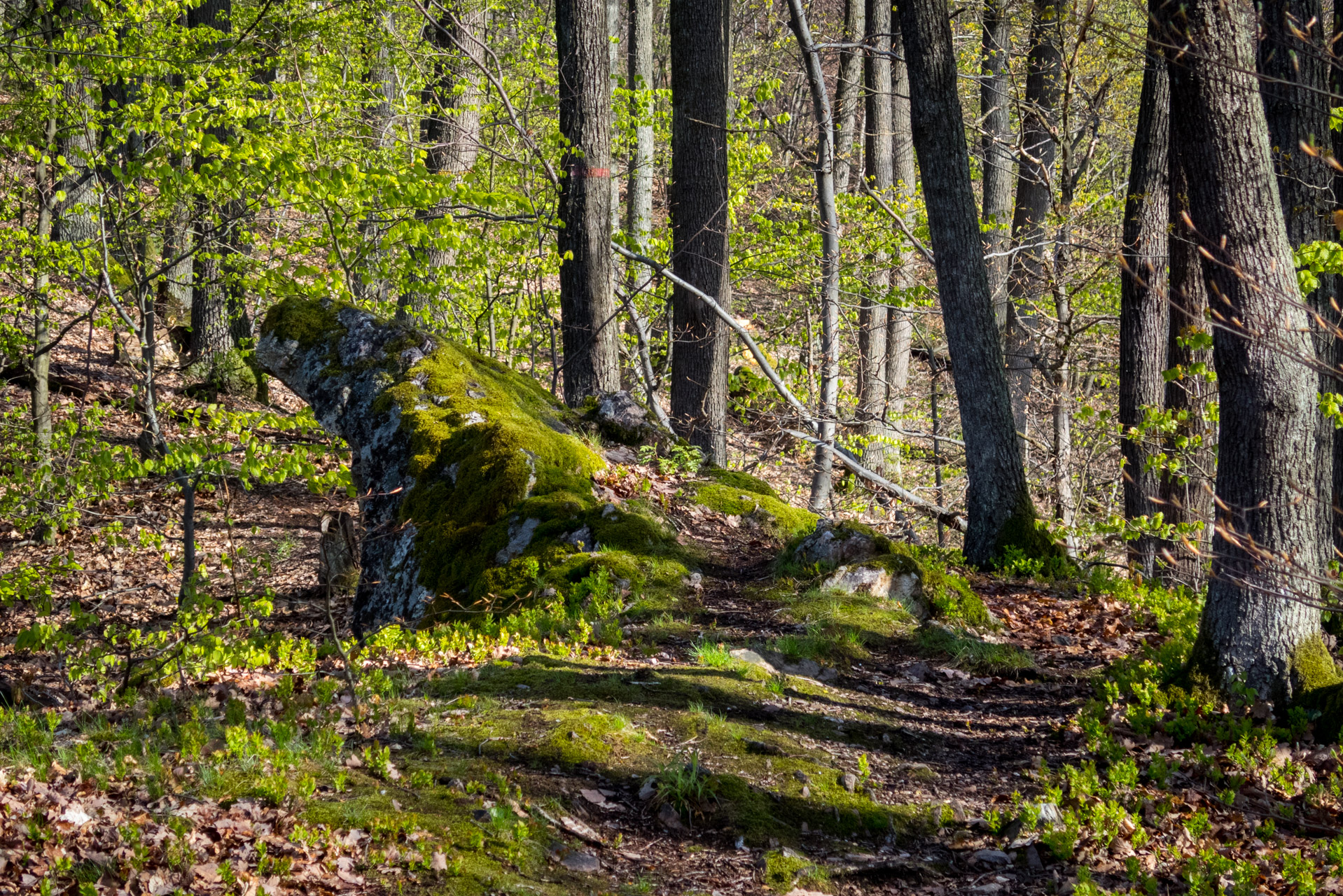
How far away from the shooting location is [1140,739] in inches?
184

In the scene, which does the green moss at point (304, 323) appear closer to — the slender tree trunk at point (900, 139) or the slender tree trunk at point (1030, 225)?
the slender tree trunk at point (1030, 225)

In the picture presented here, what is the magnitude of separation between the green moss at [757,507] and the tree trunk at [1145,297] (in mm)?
3058

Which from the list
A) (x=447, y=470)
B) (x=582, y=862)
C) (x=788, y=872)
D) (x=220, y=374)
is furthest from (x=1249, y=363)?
(x=220, y=374)

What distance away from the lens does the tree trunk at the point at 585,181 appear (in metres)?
9.23

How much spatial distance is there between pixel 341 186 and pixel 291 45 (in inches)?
187

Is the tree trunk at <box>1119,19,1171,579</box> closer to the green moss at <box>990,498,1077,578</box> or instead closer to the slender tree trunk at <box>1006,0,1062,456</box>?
the green moss at <box>990,498,1077,578</box>

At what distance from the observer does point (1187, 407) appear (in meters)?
8.48

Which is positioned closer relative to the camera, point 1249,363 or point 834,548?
point 1249,363

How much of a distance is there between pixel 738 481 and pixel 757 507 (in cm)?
52

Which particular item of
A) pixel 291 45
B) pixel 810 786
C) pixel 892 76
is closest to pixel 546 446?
pixel 810 786

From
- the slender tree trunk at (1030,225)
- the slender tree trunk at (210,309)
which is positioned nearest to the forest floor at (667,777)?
the slender tree trunk at (1030,225)

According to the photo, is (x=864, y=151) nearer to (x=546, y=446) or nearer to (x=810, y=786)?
(x=546, y=446)

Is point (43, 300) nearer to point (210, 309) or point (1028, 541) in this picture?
point (210, 309)

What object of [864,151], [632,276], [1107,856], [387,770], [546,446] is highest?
[864,151]
